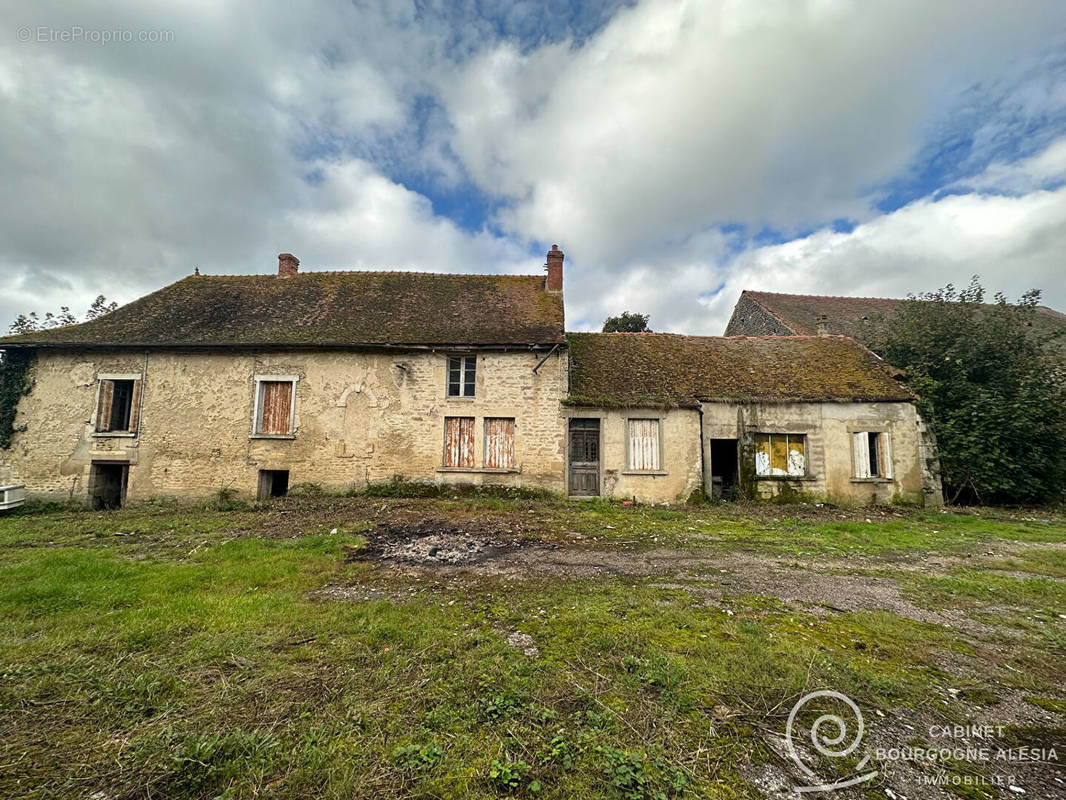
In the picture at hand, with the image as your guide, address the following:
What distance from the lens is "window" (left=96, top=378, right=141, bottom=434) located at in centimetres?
1234

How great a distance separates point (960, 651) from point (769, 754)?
2730 millimetres

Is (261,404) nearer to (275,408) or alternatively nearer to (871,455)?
(275,408)

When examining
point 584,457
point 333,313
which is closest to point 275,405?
point 333,313

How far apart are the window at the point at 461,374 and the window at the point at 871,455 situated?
459 inches

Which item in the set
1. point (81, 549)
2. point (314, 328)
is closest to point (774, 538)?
point (81, 549)

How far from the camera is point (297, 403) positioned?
1248cm

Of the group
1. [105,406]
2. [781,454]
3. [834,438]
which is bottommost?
[781,454]

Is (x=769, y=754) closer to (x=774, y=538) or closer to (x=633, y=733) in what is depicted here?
(x=633, y=733)

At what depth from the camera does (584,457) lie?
42.0 feet

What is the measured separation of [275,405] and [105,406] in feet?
15.8

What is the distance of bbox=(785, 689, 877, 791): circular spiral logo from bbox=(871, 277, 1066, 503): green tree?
1413 cm

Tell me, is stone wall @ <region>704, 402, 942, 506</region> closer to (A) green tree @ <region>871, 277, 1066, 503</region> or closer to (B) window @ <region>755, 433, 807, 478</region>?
(B) window @ <region>755, 433, 807, 478</region>

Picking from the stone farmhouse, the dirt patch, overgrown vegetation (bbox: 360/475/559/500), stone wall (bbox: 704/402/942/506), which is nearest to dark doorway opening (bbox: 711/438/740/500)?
the stone farmhouse

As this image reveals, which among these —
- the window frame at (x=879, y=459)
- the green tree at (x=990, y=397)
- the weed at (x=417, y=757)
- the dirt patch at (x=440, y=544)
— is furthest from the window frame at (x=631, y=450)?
the weed at (x=417, y=757)
